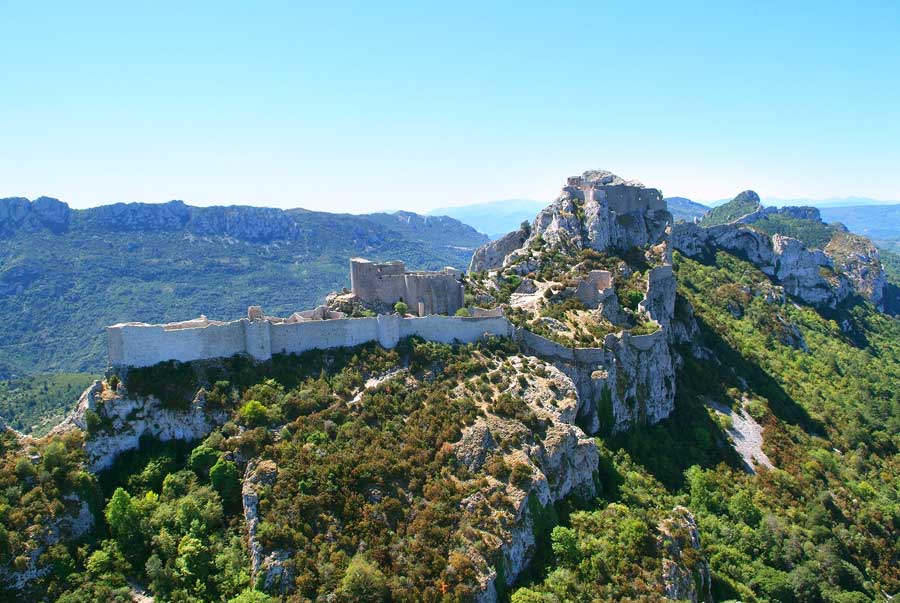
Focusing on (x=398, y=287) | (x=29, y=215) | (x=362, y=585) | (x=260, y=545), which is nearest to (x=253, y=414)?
(x=260, y=545)

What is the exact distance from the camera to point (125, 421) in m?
36.4

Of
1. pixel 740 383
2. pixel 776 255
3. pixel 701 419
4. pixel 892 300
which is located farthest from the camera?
pixel 892 300

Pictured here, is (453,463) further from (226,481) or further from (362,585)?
(226,481)

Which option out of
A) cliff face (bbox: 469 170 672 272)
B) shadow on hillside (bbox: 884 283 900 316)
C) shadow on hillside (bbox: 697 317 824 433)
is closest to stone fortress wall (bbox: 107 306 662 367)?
cliff face (bbox: 469 170 672 272)

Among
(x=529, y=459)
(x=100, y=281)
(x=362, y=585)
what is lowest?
Answer: (x=362, y=585)

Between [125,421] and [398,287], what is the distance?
2221 centimetres

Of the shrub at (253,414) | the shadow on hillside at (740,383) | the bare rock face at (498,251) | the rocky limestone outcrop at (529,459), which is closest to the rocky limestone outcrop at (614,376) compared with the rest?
the rocky limestone outcrop at (529,459)

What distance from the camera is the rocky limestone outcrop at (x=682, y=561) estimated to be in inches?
1352

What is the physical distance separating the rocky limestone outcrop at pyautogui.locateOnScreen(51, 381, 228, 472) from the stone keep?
16508 millimetres

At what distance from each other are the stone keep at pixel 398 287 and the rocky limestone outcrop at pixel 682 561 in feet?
76.3

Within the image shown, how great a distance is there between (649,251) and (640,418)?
83.3 feet

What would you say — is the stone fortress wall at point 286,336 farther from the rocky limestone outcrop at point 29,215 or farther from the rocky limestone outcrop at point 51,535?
the rocky limestone outcrop at point 29,215

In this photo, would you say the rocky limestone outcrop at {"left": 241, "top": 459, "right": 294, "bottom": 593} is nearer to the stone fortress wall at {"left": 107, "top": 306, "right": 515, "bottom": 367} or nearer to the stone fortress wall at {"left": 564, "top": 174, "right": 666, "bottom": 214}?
the stone fortress wall at {"left": 107, "top": 306, "right": 515, "bottom": 367}

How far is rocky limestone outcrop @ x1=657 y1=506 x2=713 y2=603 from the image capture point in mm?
34344
